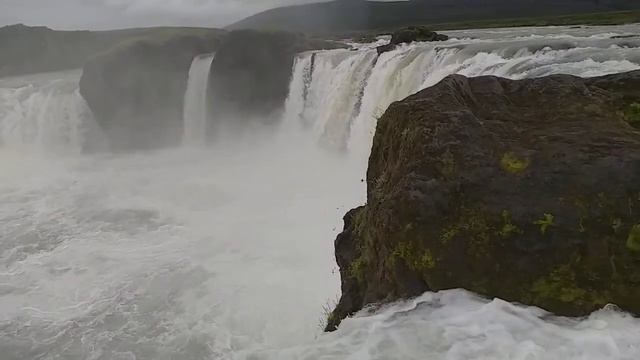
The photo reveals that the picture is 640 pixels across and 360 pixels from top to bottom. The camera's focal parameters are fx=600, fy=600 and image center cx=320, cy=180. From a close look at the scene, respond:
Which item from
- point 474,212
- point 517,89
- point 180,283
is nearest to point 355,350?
point 474,212

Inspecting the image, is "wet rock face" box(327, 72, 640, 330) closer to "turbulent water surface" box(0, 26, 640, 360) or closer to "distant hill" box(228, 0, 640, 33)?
"turbulent water surface" box(0, 26, 640, 360)

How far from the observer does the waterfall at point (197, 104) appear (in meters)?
29.7

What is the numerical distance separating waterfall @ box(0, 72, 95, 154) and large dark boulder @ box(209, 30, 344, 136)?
7.47 m

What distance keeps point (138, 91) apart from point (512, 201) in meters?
28.7

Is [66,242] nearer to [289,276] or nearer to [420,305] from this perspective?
[289,276]

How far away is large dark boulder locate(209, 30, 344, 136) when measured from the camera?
28297 mm

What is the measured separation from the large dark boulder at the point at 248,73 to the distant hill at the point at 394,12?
67236 millimetres

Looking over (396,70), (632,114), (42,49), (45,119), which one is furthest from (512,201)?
(42,49)

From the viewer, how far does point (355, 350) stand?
4.80 m

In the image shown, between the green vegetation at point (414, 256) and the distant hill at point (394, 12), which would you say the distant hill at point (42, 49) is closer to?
the distant hill at point (394, 12)

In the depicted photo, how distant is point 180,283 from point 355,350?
736cm

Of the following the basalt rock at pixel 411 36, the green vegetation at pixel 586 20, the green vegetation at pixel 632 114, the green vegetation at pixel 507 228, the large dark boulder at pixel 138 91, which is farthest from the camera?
the green vegetation at pixel 586 20

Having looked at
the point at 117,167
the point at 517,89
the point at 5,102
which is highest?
Result: the point at 517,89

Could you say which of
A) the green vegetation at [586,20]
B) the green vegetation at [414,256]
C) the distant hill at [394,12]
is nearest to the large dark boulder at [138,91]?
the green vegetation at [414,256]
